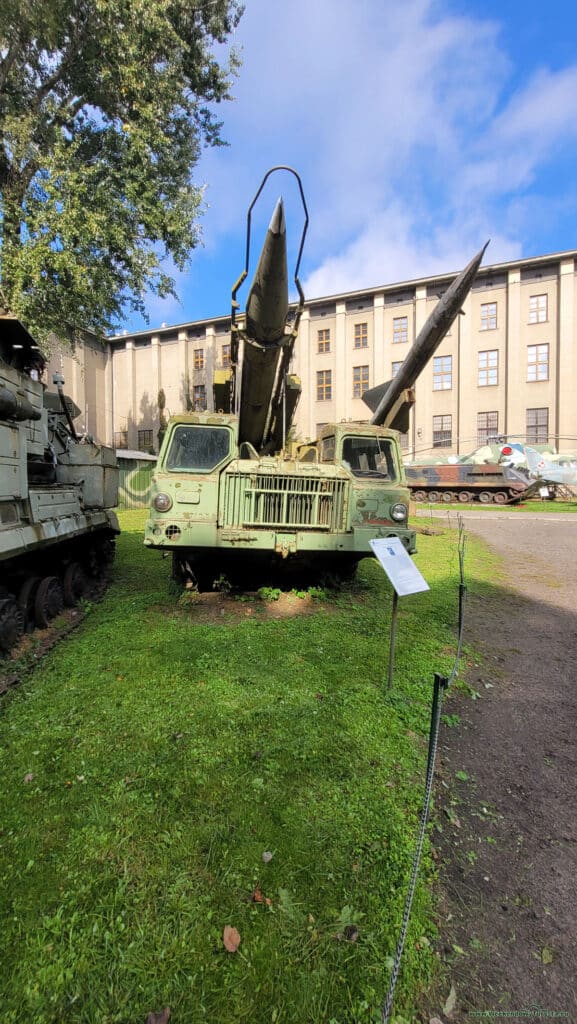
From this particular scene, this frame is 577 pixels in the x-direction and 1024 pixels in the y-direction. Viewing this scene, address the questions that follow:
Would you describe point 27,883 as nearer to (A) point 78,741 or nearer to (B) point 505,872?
(A) point 78,741

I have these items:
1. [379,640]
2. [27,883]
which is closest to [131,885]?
[27,883]

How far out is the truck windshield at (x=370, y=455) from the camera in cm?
581

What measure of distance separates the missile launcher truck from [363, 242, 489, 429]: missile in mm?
1893

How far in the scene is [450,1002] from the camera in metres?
1.46

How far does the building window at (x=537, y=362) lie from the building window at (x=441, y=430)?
16.0 ft

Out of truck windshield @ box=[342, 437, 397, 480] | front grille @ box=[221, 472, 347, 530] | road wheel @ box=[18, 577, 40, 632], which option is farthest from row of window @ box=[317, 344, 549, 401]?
road wheel @ box=[18, 577, 40, 632]

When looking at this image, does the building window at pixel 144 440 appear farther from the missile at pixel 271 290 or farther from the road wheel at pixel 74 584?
the missile at pixel 271 290

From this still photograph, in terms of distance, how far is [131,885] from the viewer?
1.81m

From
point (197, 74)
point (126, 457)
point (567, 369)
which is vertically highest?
point (197, 74)

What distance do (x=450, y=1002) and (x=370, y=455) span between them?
498cm

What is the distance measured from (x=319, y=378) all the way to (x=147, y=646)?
29.1 m

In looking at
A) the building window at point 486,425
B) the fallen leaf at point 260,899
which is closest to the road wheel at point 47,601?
the fallen leaf at point 260,899

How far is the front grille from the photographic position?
517cm

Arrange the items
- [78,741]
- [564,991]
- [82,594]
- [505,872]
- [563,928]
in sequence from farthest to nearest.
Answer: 1. [82,594]
2. [78,741]
3. [505,872]
4. [563,928]
5. [564,991]
